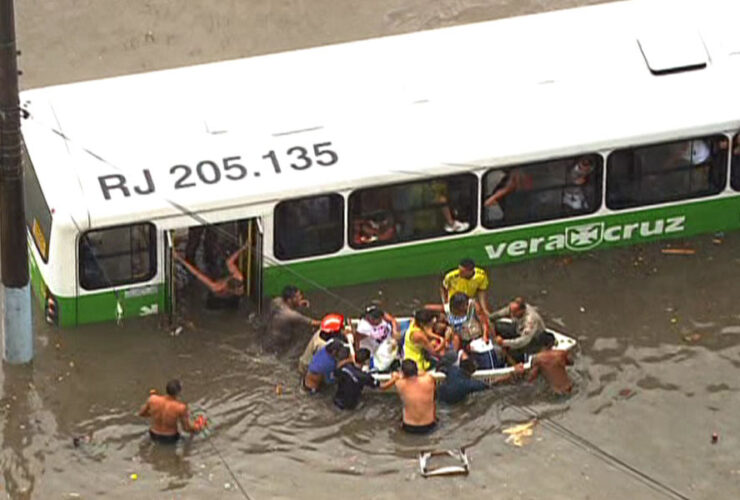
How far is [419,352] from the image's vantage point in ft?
64.2

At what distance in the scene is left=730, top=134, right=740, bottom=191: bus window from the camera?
21.6 m

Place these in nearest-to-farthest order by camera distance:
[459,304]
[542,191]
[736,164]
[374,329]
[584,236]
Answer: [374,329] < [459,304] < [542,191] < [584,236] < [736,164]

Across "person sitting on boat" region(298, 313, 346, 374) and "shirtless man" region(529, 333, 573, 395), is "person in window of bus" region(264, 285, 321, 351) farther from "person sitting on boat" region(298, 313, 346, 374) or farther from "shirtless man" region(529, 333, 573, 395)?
"shirtless man" region(529, 333, 573, 395)

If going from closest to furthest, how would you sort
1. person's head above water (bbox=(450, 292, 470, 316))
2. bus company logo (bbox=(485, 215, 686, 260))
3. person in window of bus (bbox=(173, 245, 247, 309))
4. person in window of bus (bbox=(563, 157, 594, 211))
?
person's head above water (bbox=(450, 292, 470, 316)) < person in window of bus (bbox=(173, 245, 247, 309)) < person in window of bus (bbox=(563, 157, 594, 211)) < bus company logo (bbox=(485, 215, 686, 260))

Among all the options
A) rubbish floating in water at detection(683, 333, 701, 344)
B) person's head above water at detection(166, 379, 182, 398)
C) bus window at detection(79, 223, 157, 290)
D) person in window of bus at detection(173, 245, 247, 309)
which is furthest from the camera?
rubbish floating in water at detection(683, 333, 701, 344)

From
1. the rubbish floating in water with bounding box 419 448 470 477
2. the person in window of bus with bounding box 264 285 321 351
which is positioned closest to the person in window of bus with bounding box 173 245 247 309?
the person in window of bus with bounding box 264 285 321 351

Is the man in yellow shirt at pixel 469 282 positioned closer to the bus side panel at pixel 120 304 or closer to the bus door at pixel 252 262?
the bus door at pixel 252 262

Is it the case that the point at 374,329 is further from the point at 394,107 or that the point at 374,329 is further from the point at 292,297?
the point at 394,107

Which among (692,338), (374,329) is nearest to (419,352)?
(374,329)

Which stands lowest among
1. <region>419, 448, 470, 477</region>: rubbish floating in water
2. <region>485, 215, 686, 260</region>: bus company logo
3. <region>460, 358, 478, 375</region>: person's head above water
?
<region>419, 448, 470, 477</region>: rubbish floating in water

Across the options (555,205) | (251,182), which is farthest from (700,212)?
(251,182)

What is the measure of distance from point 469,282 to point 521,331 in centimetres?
81

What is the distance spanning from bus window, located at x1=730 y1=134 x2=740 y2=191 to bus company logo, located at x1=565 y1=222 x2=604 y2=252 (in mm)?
1618

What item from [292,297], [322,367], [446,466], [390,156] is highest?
[390,156]
